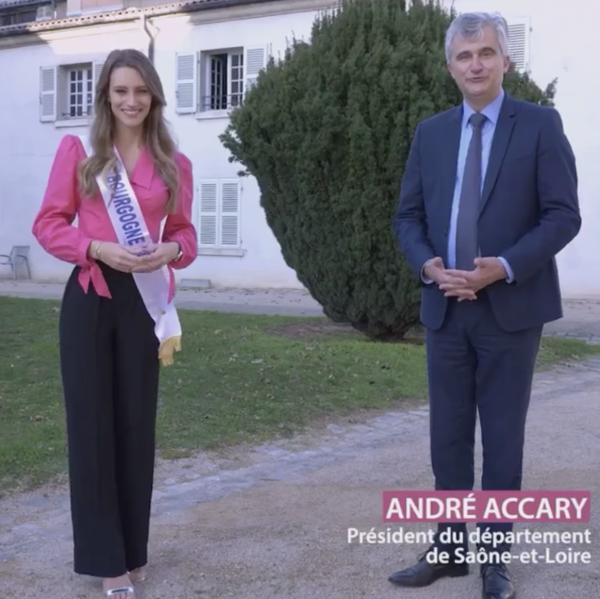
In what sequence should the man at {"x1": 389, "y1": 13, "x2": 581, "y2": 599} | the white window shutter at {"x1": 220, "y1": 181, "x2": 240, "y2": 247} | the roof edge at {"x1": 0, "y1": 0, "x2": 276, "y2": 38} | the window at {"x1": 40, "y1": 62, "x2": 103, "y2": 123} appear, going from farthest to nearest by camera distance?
the window at {"x1": 40, "y1": 62, "x2": 103, "y2": 123} → the white window shutter at {"x1": 220, "y1": 181, "x2": 240, "y2": 247} → the roof edge at {"x1": 0, "y1": 0, "x2": 276, "y2": 38} → the man at {"x1": 389, "y1": 13, "x2": 581, "y2": 599}

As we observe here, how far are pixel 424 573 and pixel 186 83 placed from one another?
19.8 meters

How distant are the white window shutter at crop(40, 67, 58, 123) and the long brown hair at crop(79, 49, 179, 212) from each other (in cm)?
2179

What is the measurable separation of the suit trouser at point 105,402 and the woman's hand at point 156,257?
0.44 ft

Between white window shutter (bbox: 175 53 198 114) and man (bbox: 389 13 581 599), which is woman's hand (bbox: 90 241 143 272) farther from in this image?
white window shutter (bbox: 175 53 198 114)

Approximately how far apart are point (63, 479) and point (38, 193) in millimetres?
20825

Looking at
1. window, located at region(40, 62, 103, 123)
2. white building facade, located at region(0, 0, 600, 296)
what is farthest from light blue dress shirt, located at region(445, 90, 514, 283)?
window, located at region(40, 62, 103, 123)

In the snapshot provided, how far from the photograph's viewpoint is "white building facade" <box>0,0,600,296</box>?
1866cm

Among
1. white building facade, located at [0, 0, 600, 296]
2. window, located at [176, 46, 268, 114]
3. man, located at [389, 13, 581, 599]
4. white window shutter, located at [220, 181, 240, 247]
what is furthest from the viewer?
window, located at [176, 46, 268, 114]

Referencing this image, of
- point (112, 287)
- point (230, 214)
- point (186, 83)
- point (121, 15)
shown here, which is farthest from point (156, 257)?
point (121, 15)

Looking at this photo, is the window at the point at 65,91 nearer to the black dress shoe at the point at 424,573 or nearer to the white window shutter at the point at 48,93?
the white window shutter at the point at 48,93

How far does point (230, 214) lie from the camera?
2239 centimetres

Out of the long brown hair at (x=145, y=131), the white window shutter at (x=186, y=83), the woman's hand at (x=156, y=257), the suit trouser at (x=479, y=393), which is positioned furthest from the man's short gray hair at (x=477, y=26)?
the white window shutter at (x=186, y=83)

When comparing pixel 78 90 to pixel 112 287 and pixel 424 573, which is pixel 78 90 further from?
pixel 424 573

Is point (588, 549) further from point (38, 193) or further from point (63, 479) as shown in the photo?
point (38, 193)
